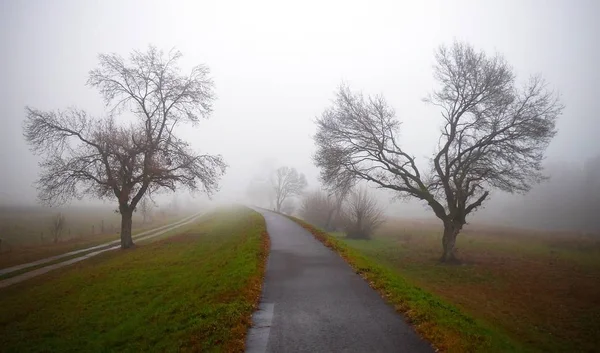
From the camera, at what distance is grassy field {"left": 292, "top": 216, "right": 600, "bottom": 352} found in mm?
7562

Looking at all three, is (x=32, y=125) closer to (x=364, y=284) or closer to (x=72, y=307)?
(x=72, y=307)

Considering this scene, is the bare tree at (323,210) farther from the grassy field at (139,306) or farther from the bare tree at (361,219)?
the grassy field at (139,306)

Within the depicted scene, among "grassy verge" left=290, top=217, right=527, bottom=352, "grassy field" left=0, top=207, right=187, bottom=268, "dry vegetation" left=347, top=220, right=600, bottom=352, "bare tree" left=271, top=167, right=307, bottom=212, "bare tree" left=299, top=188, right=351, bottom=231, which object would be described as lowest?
"dry vegetation" left=347, top=220, right=600, bottom=352

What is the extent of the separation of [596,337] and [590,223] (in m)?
53.9

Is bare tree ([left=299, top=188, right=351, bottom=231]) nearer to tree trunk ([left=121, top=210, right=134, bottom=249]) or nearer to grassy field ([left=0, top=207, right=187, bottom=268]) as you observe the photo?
grassy field ([left=0, top=207, right=187, bottom=268])

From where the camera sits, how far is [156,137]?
78.1 ft

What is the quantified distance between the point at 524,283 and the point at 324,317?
1464 cm

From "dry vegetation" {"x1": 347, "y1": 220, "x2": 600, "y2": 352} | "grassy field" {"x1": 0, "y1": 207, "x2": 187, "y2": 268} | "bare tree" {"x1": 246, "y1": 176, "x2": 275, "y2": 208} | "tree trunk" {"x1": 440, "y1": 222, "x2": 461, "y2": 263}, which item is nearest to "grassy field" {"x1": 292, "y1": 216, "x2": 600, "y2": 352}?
"dry vegetation" {"x1": 347, "y1": 220, "x2": 600, "y2": 352}

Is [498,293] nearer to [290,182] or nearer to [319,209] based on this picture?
[319,209]

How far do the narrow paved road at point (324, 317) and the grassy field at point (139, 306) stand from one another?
0.56m

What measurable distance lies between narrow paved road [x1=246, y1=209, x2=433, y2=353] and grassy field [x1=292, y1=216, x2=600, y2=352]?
24.2 inches

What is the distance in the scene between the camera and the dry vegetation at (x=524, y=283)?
33.6 feet

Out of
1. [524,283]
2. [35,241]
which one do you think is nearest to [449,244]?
[524,283]

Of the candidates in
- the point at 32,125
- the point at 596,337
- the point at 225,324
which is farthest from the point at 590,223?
the point at 32,125
